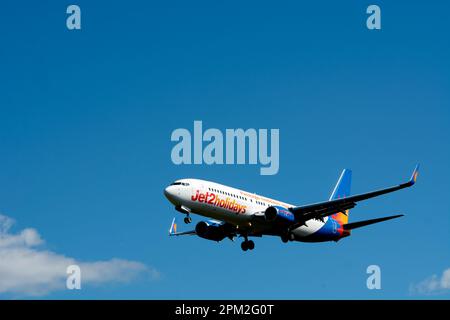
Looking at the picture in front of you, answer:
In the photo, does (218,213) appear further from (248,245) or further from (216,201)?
(248,245)

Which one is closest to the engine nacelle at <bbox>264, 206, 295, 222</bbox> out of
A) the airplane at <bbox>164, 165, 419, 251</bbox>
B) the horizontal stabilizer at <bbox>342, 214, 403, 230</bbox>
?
the airplane at <bbox>164, 165, 419, 251</bbox>

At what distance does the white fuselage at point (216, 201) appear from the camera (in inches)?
2891

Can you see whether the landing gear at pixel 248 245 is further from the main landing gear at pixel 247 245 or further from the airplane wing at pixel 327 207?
the airplane wing at pixel 327 207

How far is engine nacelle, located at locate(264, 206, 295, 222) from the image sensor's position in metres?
77.9

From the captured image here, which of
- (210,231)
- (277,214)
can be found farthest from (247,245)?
(277,214)

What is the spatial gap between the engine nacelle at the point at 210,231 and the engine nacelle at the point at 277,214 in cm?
691

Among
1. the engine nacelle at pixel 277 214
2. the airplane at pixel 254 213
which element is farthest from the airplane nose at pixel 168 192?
the engine nacelle at pixel 277 214

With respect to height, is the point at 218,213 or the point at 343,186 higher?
the point at 343,186

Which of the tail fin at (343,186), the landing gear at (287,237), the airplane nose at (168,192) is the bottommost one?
the landing gear at (287,237)

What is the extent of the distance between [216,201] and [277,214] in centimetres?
688

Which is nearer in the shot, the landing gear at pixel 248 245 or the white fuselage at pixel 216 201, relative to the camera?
the white fuselage at pixel 216 201

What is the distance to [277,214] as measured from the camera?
256 ft

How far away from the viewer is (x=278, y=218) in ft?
257
